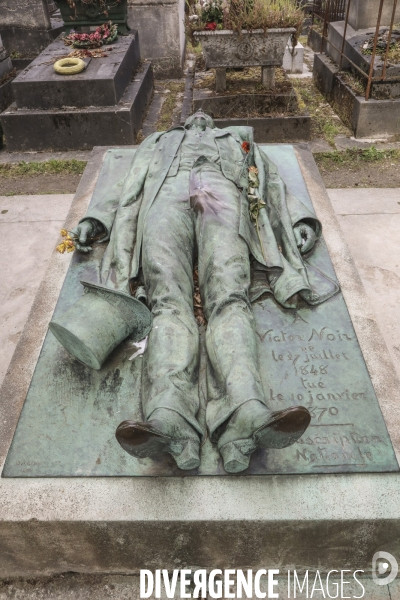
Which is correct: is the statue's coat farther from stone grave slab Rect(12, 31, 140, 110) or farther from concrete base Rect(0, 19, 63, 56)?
concrete base Rect(0, 19, 63, 56)

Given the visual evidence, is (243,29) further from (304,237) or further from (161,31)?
(304,237)

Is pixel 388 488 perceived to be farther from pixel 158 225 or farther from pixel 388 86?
pixel 388 86

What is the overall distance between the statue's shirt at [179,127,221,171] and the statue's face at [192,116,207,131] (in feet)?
0.49

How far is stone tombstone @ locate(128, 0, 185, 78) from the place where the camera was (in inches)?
388

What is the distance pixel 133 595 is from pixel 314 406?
1.38 m

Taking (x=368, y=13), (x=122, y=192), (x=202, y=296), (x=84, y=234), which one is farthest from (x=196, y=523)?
(x=368, y=13)

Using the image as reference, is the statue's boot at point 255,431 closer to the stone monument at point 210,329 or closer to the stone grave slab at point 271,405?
the stone monument at point 210,329

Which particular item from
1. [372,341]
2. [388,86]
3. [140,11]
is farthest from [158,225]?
[140,11]

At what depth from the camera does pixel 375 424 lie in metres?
2.79

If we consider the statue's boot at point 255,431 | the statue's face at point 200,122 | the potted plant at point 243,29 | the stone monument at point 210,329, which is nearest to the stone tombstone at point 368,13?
the potted plant at point 243,29

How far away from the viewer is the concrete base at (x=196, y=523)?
2539 millimetres

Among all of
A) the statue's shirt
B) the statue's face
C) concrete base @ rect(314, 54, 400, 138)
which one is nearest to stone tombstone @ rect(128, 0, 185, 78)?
concrete base @ rect(314, 54, 400, 138)

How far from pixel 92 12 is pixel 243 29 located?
3314 millimetres

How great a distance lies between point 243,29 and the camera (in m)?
6.93
